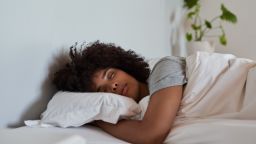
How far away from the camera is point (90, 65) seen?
1.24 meters

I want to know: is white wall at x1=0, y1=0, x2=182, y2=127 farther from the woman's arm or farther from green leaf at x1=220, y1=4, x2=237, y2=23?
green leaf at x1=220, y1=4, x2=237, y2=23

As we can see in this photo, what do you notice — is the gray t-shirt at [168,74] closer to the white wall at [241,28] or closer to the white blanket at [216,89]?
the white blanket at [216,89]

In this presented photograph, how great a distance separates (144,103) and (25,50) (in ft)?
1.42

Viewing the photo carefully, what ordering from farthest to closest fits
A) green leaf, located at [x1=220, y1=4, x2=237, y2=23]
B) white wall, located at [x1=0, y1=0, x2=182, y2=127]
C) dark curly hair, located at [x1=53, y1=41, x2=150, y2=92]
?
green leaf, located at [x1=220, y1=4, x2=237, y2=23]
dark curly hair, located at [x1=53, y1=41, x2=150, y2=92]
white wall, located at [x1=0, y1=0, x2=182, y2=127]

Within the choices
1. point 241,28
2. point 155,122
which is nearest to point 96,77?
point 155,122

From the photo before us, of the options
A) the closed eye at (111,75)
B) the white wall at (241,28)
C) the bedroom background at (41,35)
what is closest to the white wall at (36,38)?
the bedroom background at (41,35)

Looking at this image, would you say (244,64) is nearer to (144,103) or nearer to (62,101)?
(144,103)

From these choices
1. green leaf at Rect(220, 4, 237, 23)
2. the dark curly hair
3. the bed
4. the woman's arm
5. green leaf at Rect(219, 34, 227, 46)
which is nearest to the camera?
the bed

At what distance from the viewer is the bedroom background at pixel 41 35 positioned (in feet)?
3.60

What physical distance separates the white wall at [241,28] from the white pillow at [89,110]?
1.48 m

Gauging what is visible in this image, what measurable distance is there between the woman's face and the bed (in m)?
0.12

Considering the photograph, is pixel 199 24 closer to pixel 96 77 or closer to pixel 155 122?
pixel 96 77

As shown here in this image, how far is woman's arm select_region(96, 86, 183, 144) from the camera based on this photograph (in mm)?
983

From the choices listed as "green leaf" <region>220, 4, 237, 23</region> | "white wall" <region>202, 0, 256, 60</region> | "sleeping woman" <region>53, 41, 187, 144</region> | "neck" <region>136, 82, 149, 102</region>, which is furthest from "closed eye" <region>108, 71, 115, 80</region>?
"white wall" <region>202, 0, 256, 60</region>
